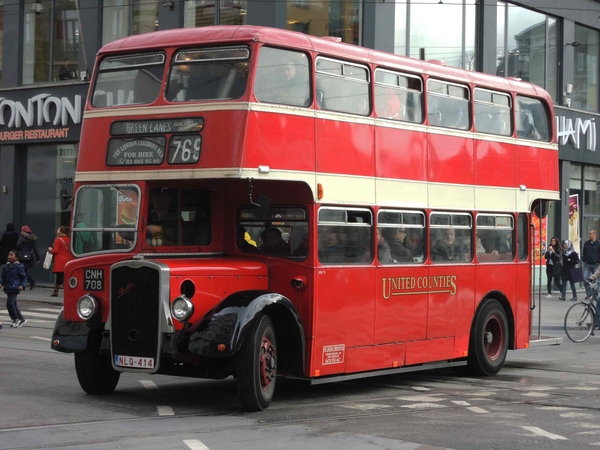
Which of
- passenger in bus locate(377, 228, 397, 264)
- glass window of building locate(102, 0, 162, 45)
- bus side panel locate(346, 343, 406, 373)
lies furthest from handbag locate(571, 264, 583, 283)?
passenger in bus locate(377, 228, 397, 264)

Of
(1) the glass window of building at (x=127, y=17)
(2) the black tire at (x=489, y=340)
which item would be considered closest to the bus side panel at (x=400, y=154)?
(2) the black tire at (x=489, y=340)

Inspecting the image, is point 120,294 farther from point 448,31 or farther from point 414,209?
point 448,31

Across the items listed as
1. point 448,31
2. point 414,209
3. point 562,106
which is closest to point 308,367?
point 414,209

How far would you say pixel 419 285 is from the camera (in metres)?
12.8

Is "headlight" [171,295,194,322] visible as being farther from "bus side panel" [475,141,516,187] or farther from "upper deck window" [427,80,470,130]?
"bus side panel" [475,141,516,187]

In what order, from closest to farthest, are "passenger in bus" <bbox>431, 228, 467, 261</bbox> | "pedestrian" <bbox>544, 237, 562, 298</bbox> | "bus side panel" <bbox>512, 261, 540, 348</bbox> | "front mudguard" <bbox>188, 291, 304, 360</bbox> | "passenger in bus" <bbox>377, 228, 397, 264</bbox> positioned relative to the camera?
"front mudguard" <bbox>188, 291, 304, 360</bbox>
"passenger in bus" <bbox>377, 228, 397, 264</bbox>
"passenger in bus" <bbox>431, 228, 467, 261</bbox>
"bus side panel" <bbox>512, 261, 540, 348</bbox>
"pedestrian" <bbox>544, 237, 562, 298</bbox>

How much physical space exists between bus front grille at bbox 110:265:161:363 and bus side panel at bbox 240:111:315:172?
4.73ft

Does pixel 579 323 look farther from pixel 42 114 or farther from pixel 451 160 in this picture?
pixel 42 114

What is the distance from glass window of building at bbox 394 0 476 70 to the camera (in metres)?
27.9

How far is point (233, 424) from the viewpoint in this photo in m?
9.41

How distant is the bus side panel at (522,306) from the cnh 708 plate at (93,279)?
6414 mm

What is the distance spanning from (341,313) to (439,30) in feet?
62.5

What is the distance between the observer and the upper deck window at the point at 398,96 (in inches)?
484

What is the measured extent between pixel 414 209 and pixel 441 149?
98 centimetres
